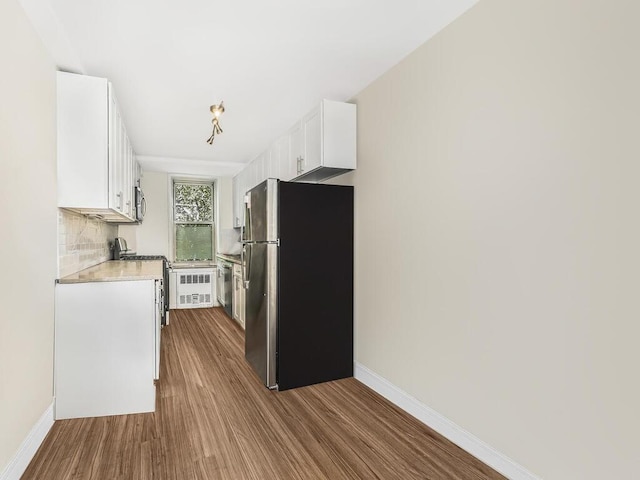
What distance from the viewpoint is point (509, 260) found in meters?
1.98

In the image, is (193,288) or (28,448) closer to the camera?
(28,448)

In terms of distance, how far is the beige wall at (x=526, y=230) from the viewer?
1.53 meters

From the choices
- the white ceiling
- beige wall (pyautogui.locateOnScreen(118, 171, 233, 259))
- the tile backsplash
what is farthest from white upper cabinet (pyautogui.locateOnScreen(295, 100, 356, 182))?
beige wall (pyautogui.locateOnScreen(118, 171, 233, 259))

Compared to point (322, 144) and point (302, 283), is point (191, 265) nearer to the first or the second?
point (302, 283)

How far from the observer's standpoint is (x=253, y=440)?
7.76 feet

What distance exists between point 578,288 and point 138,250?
648cm

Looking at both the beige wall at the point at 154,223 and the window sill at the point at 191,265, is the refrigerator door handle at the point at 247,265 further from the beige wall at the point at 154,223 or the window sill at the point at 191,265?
the beige wall at the point at 154,223

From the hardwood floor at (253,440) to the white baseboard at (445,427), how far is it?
0.16 ft

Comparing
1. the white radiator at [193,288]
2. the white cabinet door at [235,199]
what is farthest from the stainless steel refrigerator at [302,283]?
the white radiator at [193,288]

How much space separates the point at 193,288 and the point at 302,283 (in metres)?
4.12

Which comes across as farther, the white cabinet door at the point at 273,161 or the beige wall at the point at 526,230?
the white cabinet door at the point at 273,161

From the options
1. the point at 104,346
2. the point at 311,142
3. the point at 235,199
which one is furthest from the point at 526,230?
the point at 235,199

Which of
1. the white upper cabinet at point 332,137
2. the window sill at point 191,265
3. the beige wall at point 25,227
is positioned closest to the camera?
the beige wall at point 25,227

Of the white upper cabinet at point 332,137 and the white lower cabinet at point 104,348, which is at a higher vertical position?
the white upper cabinet at point 332,137
